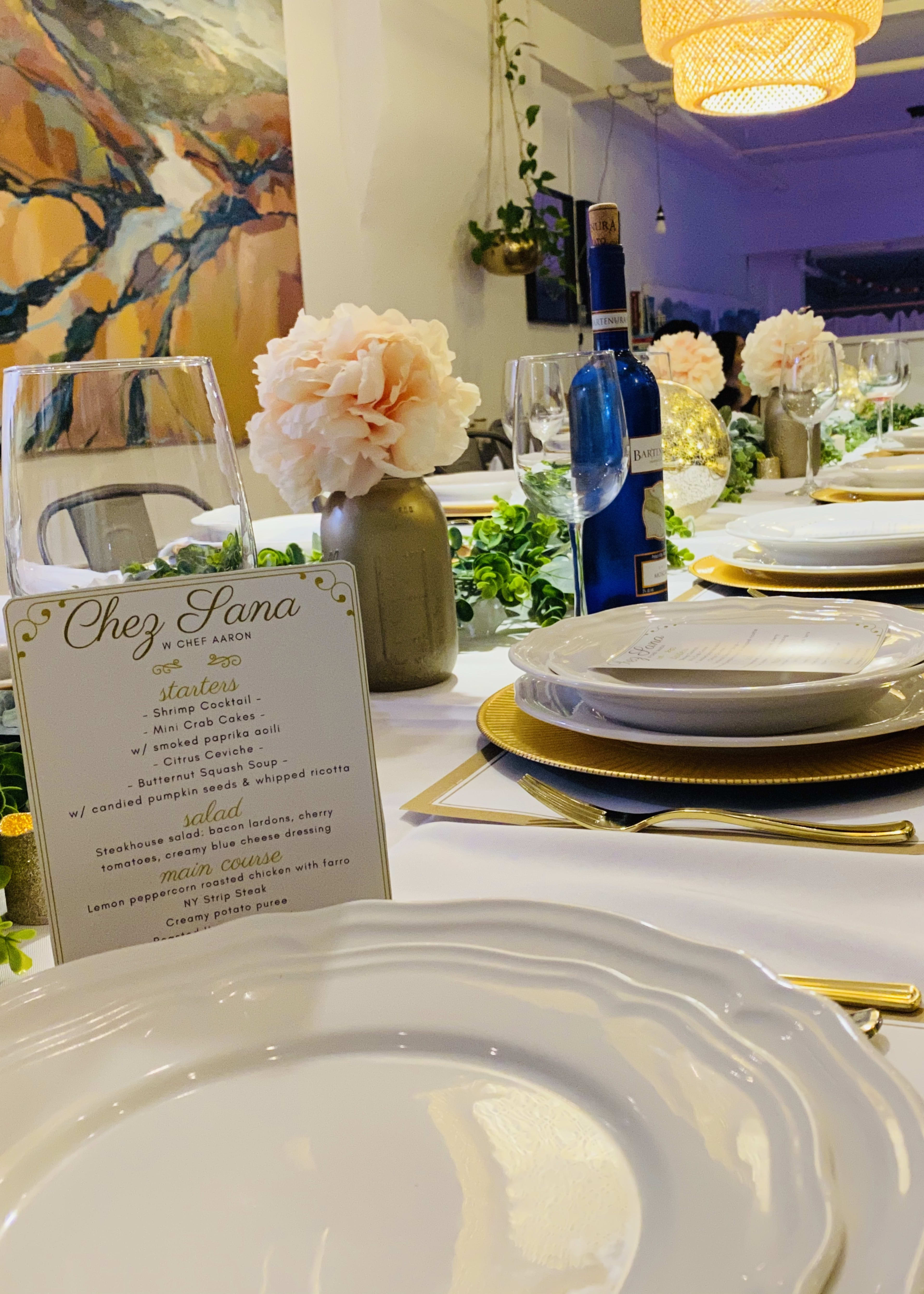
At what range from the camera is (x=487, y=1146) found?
287mm

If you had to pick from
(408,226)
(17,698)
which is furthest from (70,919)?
(408,226)

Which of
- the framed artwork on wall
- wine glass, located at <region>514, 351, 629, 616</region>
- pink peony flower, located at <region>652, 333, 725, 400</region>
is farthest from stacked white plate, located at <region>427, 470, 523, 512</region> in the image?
the framed artwork on wall

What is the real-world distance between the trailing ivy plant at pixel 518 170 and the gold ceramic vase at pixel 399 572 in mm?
4271

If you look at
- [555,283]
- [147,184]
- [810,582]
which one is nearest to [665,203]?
[555,283]

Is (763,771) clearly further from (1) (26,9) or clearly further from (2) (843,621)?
(1) (26,9)

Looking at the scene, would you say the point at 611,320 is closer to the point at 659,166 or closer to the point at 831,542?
the point at 831,542

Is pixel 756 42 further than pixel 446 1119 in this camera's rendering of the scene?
Yes

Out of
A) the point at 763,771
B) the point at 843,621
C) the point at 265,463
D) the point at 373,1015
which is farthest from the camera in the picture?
the point at 265,463

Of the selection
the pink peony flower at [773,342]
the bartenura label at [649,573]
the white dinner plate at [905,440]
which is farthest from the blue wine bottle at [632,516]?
the white dinner plate at [905,440]

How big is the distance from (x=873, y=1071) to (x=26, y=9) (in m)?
3.28

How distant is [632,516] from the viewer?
Answer: 981mm

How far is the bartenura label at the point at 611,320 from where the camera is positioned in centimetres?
94

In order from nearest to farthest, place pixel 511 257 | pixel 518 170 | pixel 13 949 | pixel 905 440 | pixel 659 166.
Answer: pixel 13 949 → pixel 905 440 → pixel 511 257 → pixel 518 170 → pixel 659 166

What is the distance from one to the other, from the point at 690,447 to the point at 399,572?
0.87 meters
